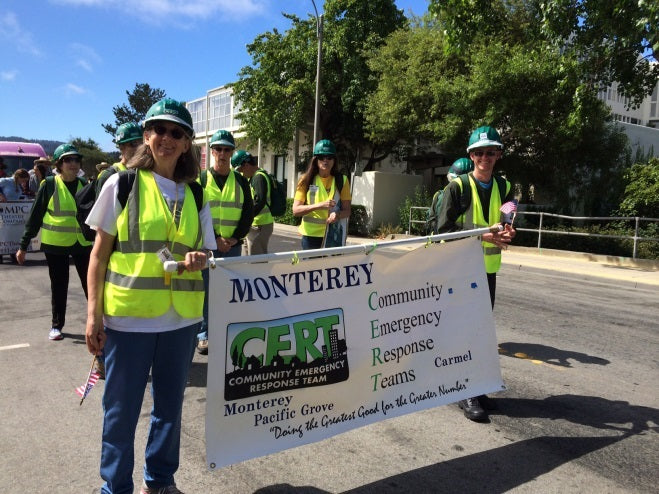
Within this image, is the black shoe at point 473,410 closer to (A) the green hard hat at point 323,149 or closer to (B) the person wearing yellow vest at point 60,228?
(A) the green hard hat at point 323,149

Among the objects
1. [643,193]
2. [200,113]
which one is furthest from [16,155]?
[200,113]

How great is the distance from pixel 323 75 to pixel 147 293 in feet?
77.1

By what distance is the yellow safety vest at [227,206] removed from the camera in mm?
4938

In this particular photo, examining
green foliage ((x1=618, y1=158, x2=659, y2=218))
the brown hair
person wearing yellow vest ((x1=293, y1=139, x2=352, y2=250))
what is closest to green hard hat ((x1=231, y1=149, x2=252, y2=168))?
person wearing yellow vest ((x1=293, y1=139, x2=352, y2=250))

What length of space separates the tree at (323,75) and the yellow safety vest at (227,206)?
61.1ft

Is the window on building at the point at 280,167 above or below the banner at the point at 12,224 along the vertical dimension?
above

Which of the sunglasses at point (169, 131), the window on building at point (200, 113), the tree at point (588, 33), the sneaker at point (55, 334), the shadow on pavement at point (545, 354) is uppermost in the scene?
the window on building at point (200, 113)

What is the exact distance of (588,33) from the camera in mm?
13625

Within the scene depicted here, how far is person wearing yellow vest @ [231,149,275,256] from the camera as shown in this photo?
6016 millimetres

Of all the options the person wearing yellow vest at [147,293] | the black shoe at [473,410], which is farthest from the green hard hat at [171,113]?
the black shoe at [473,410]

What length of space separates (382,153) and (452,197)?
2388 centimetres

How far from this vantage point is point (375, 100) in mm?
20453

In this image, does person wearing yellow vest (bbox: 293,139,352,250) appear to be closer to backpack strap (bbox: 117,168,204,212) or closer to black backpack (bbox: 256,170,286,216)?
black backpack (bbox: 256,170,286,216)

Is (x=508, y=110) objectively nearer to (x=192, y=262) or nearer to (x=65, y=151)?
(x=65, y=151)
